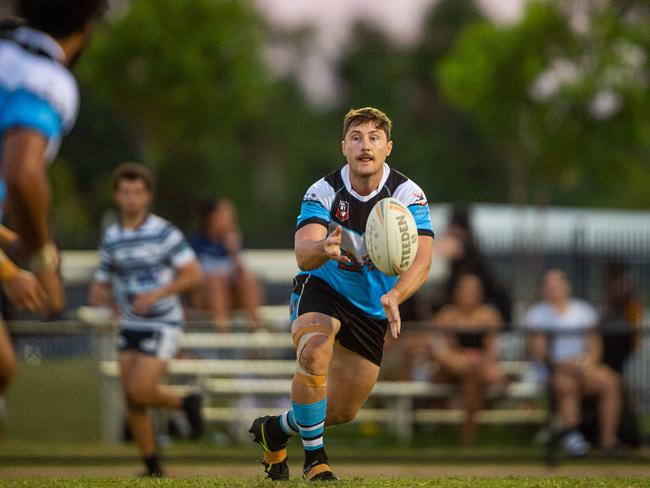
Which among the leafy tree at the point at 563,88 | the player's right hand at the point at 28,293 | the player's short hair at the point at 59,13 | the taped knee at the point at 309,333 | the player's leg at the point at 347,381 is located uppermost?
the leafy tree at the point at 563,88

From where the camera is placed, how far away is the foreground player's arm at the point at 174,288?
1036cm

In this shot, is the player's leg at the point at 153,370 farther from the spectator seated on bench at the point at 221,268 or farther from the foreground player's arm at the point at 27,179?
the foreground player's arm at the point at 27,179

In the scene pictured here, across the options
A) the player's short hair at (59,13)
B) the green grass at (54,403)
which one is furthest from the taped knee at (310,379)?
the green grass at (54,403)

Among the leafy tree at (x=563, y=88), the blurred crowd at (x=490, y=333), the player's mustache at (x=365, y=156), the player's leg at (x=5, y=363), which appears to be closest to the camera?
the player's leg at (x=5, y=363)

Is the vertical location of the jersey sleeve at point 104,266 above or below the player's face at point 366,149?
below

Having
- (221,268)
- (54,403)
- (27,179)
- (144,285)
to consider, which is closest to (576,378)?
(221,268)

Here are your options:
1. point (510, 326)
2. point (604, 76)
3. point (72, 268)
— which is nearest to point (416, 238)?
point (510, 326)

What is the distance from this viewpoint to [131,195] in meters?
10.6

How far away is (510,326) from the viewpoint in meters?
12.0

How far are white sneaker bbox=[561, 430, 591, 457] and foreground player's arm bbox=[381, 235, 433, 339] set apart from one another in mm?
5386

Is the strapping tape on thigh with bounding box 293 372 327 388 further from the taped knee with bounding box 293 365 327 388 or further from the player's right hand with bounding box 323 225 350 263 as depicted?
the player's right hand with bounding box 323 225 350 263

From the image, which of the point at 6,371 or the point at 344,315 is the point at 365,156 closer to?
the point at 344,315

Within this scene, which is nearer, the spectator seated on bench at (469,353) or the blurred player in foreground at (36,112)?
the blurred player in foreground at (36,112)

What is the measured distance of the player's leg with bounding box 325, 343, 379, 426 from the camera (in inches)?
276
